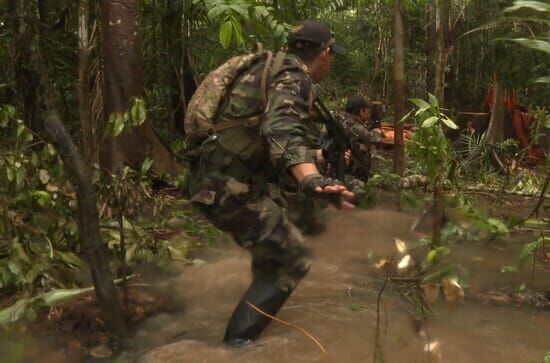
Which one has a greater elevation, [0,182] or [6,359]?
[0,182]

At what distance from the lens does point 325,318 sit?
3.43 m

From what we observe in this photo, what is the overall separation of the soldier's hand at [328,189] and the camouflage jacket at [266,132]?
112mm

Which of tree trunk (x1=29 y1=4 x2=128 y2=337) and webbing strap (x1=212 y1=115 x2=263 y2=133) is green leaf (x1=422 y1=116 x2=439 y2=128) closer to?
webbing strap (x1=212 y1=115 x2=263 y2=133)

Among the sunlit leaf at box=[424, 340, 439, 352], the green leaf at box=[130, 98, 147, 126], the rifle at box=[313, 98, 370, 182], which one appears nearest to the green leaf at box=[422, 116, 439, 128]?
the rifle at box=[313, 98, 370, 182]

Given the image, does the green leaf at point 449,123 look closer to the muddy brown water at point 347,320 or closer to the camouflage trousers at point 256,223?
the camouflage trousers at point 256,223

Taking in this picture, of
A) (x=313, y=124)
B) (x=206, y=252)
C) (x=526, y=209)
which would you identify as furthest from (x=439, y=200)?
(x=526, y=209)

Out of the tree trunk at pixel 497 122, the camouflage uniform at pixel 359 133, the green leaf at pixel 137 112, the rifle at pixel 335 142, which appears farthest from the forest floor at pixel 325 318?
the tree trunk at pixel 497 122

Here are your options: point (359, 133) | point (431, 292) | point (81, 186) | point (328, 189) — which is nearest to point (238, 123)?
point (328, 189)

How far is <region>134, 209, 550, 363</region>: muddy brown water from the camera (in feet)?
9.60

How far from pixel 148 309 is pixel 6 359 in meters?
0.83

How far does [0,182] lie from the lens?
321cm

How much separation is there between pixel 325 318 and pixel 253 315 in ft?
1.91

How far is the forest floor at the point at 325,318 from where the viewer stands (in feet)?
9.55

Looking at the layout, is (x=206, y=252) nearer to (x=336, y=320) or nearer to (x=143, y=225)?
(x=143, y=225)
